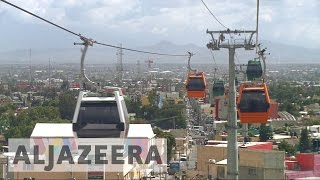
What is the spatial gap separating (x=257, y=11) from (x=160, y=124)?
4096 centimetres

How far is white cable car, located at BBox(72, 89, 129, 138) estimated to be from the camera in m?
10.5

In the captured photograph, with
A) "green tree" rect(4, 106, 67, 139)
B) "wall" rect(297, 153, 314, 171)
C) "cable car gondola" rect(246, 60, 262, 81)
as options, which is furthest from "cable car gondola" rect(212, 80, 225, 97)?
"green tree" rect(4, 106, 67, 139)

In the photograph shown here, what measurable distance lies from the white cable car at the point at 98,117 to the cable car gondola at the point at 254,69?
15.9 ft

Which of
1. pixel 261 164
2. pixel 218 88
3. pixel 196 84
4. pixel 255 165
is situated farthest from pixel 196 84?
pixel 261 164

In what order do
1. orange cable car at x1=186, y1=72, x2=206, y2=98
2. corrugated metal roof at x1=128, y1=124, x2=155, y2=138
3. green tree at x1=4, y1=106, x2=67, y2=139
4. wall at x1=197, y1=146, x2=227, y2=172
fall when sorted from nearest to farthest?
orange cable car at x1=186, y1=72, x2=206, y2=98 < wall at x1=197, y1=146, x2=227, y2=172 < corrugated metal roof at x1=128, y1=124, x2=155, y2=138 < green tree at x1=4, y1=106, x2=67, y2=139

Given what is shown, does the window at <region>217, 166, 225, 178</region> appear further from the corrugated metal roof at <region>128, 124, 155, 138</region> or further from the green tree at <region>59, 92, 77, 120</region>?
the green tree at <region>59, 92, 77, 120</region>

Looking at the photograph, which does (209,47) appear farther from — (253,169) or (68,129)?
(68,129)

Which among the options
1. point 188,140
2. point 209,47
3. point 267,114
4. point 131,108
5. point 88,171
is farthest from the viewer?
point 131,108

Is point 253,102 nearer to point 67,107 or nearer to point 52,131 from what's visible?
point 52,131

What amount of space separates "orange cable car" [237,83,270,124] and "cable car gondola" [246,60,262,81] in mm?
2982

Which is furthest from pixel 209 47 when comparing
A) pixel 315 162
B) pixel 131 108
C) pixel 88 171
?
pixel 131 108

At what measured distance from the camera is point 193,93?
20547 millimetres

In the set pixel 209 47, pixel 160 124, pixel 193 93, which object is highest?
pixel 209 47

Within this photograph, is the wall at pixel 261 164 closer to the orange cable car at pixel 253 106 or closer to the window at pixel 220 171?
the window at pixel 220 171
